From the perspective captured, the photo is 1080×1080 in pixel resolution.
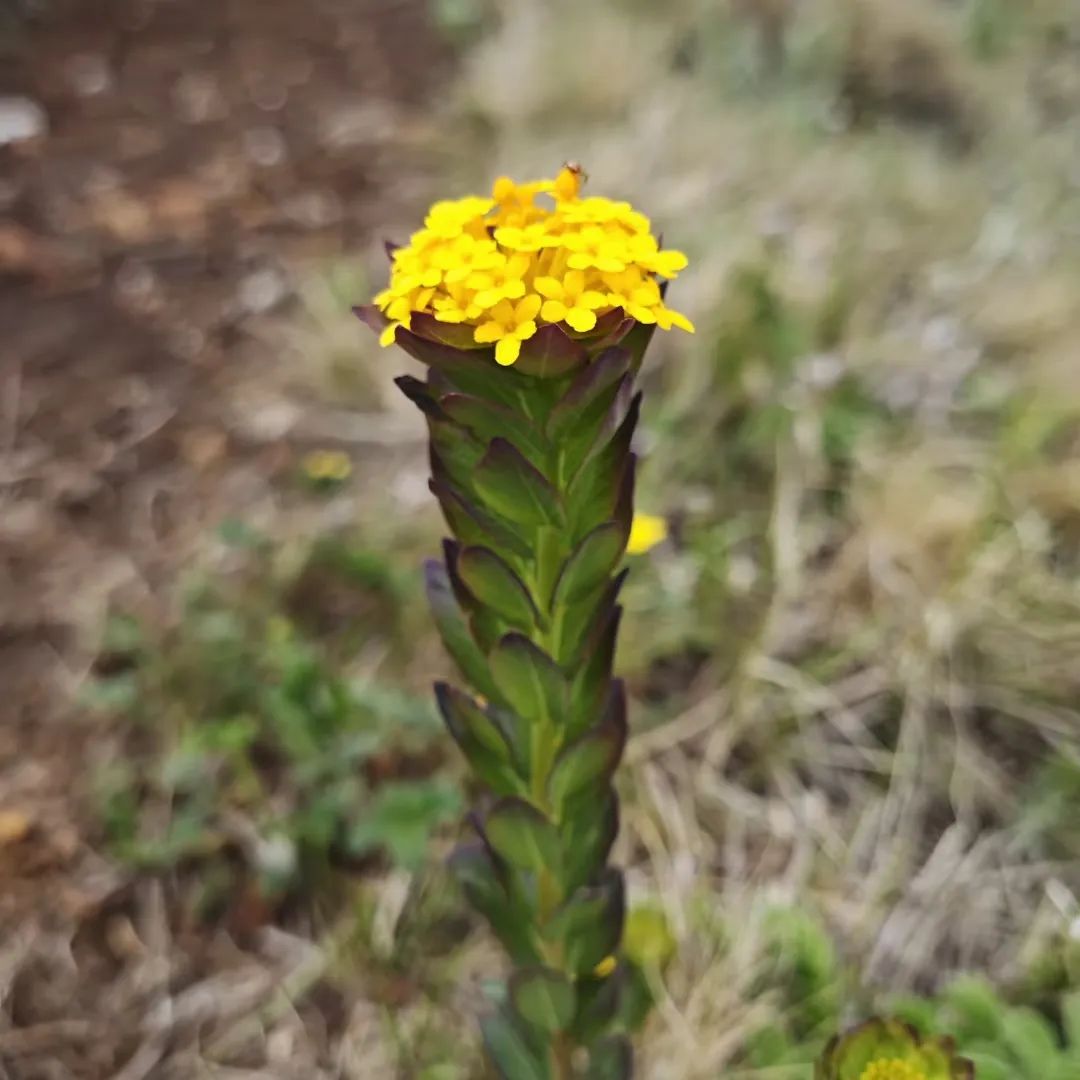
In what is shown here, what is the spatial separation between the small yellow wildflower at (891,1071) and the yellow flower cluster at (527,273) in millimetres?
695

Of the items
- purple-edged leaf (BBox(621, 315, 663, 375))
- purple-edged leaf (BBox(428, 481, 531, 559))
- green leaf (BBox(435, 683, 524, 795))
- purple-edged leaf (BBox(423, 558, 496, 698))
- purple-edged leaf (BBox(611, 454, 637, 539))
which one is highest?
purple-edged leaf (BBox(621, 315, 663, 375))

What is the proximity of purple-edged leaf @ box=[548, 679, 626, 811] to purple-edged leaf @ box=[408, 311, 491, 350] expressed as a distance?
36 cm

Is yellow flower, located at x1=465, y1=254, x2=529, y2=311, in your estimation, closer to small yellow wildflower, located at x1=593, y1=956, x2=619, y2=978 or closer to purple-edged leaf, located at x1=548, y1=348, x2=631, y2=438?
purple-edged leaf, located at x1=548, y1=348, x2=631, y2=438

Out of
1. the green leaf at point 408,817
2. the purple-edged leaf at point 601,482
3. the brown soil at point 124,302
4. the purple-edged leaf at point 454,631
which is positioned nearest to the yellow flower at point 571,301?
the purple-edged leaf at point 601,482

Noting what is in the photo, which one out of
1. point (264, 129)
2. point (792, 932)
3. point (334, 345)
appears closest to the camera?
point (792, 932)

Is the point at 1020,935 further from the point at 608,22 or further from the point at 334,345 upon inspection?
the point at 608,22

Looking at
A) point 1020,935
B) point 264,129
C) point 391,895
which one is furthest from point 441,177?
point 1020,935

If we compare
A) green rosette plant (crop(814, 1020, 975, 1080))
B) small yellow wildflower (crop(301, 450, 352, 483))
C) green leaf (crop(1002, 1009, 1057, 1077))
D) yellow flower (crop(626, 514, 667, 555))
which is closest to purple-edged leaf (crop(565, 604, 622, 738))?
green rosette plant (crop(814, 1020, 975, 1080))

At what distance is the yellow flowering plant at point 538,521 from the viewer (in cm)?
79

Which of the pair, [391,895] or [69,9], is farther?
[69,9]

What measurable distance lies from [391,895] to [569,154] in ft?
8.40

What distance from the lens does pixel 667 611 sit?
200 centimetres

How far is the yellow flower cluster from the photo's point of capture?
0.77 m

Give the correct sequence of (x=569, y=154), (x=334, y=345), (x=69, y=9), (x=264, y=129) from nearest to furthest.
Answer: (x=334, y=345) → (x=569, y=154) → (x=264, y=129) → (x=69, y=9)
